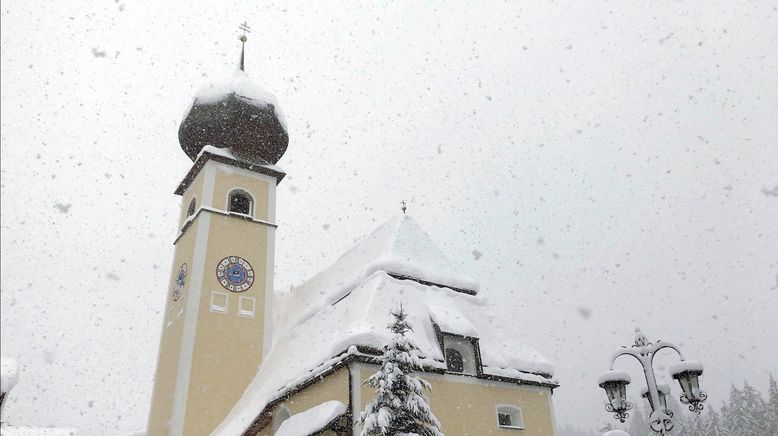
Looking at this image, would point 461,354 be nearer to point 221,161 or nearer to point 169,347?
point 169,347

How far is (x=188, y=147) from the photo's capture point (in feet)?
85.1

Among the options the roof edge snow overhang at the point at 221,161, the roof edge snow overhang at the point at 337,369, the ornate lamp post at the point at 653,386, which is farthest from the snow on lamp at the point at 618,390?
the roof edge snow overhang at the point at 221,161

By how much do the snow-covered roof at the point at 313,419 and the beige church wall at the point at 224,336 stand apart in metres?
5.26

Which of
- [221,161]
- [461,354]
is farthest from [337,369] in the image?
[221,161]

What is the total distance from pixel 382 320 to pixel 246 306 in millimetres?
7790

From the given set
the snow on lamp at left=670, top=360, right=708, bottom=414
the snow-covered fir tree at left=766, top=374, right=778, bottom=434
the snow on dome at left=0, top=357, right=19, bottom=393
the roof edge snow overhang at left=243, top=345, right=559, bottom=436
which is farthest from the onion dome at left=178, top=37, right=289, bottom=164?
the snow-covered fir tree at left=766, top=374, right=778, bottom=434

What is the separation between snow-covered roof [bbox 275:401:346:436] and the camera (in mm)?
14125

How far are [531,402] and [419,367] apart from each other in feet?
21.3

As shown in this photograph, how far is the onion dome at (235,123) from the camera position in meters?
25.1

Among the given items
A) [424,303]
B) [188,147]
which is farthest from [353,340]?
[188,147]

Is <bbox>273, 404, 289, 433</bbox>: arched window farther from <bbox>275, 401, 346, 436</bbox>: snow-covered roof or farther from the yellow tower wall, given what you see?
the yellow tower wall

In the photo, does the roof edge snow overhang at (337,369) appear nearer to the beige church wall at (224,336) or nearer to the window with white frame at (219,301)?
the beige church wall at (224,336)

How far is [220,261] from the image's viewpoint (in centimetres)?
2269

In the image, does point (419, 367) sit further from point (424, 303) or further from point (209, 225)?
point (209, 225)
